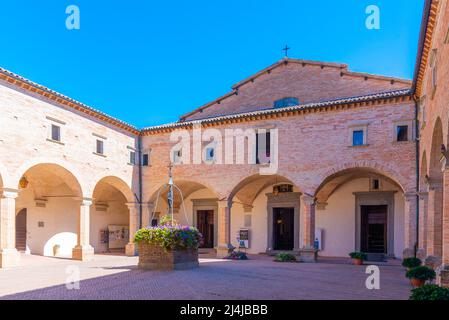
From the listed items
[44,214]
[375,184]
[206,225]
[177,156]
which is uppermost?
[177,156]

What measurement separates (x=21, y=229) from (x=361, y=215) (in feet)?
57.7

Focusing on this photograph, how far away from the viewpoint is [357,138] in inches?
667

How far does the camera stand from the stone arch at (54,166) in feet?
47.3

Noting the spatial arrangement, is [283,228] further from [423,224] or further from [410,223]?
[423,224]

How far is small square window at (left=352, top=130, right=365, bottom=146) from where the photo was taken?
55.2ft

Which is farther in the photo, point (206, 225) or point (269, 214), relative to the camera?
point (206, 225)

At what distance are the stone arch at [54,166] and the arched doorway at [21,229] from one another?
4.43 m

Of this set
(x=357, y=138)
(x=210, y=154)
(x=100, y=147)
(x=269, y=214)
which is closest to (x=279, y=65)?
(x=210, y=154)

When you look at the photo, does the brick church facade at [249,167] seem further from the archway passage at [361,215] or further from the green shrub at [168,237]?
the green shrub at [168,237]

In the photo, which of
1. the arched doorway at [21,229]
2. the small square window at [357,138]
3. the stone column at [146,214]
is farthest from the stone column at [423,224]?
the arched doorway at [21,229]

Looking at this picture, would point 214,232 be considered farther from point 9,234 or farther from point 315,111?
A: point 9,234

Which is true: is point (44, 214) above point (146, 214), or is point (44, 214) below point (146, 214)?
above

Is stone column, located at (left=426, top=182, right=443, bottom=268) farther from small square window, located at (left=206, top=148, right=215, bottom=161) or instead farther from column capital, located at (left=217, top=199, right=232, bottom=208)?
small square window, located at (left=206, top=148, right=215, bottom=161)
